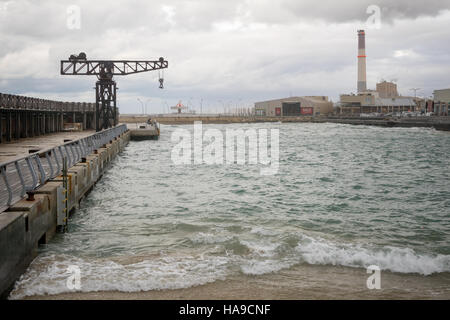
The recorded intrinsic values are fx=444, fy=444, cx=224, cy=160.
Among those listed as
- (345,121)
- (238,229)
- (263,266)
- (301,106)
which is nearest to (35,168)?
(238,229)

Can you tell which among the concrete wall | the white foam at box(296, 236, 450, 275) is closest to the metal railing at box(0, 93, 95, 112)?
the concrete wall

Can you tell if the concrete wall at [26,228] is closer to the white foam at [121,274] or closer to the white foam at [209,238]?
the white foam at [121,274]

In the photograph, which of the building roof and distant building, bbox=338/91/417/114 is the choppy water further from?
the building roof

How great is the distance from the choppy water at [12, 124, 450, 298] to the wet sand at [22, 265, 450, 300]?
25 centimetres

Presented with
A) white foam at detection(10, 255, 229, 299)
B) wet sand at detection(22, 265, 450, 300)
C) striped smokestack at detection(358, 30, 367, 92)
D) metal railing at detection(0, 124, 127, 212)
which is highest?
striped smokestack at detection(358, 30, 367, 92)

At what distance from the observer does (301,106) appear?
530 ft

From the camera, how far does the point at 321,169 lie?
2945 centimetres

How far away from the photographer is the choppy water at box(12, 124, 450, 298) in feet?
30.5

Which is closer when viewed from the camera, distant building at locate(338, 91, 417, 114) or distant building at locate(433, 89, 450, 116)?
distant building at locate(433, 89, 450, 116)

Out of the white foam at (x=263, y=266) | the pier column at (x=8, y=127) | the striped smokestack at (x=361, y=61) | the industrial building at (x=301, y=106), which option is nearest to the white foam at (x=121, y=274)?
the white foam at (x=263, y=266)
